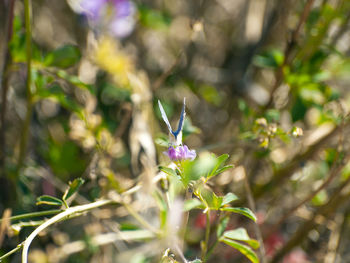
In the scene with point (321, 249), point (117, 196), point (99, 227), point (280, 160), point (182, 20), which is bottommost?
point (321, 249)

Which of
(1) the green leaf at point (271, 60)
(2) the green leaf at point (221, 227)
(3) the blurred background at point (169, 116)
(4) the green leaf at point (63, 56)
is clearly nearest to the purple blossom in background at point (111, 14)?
(3) the blurred background at point (169, 116)

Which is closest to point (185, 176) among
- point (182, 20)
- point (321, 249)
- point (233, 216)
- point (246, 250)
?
point (246, 250)

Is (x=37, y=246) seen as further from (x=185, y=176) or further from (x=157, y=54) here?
(x=157, y=54)

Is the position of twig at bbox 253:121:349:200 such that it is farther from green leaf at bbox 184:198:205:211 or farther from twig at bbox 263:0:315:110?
green leaf at bbox 184:198:205:211

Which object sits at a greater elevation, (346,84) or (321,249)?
(346,84)

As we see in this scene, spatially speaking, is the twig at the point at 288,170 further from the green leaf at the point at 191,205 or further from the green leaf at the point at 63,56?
the green leaf at the point at 63,56

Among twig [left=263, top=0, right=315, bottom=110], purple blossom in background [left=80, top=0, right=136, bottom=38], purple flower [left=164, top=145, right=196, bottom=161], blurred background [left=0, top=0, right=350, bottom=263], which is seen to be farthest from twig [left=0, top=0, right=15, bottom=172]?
twig [left=263, top=0, right=315, bottom=110]

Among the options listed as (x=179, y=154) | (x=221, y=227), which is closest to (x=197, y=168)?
(x=179, y=154)
